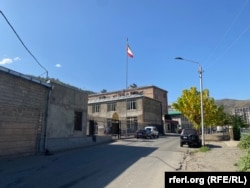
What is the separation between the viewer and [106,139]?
105 feet

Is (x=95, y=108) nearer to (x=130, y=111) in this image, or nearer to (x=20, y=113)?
(x=130, y=111)

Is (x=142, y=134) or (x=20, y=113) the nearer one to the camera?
(x=20, y=113)

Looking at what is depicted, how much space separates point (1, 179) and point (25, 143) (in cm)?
813

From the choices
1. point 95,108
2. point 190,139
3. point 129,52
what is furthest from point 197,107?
point 95,108

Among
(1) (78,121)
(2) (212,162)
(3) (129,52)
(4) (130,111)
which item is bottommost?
(2) (212,162)

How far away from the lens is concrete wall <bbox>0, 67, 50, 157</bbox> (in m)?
16.0

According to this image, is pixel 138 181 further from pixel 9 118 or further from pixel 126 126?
pixel 126 126

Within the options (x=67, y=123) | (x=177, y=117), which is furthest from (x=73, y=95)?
(x=177, y=117)

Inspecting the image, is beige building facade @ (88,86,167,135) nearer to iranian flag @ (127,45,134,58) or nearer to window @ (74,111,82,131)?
iranian flag @ (127,45,134,58)

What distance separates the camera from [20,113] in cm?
1745

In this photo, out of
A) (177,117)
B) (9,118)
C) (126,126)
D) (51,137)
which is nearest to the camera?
(9,118)

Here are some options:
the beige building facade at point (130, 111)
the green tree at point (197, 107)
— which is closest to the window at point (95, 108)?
the beige building facade at point (130, 111)

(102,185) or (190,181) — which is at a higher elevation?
(190,181)

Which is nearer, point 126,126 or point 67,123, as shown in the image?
point 67,123
